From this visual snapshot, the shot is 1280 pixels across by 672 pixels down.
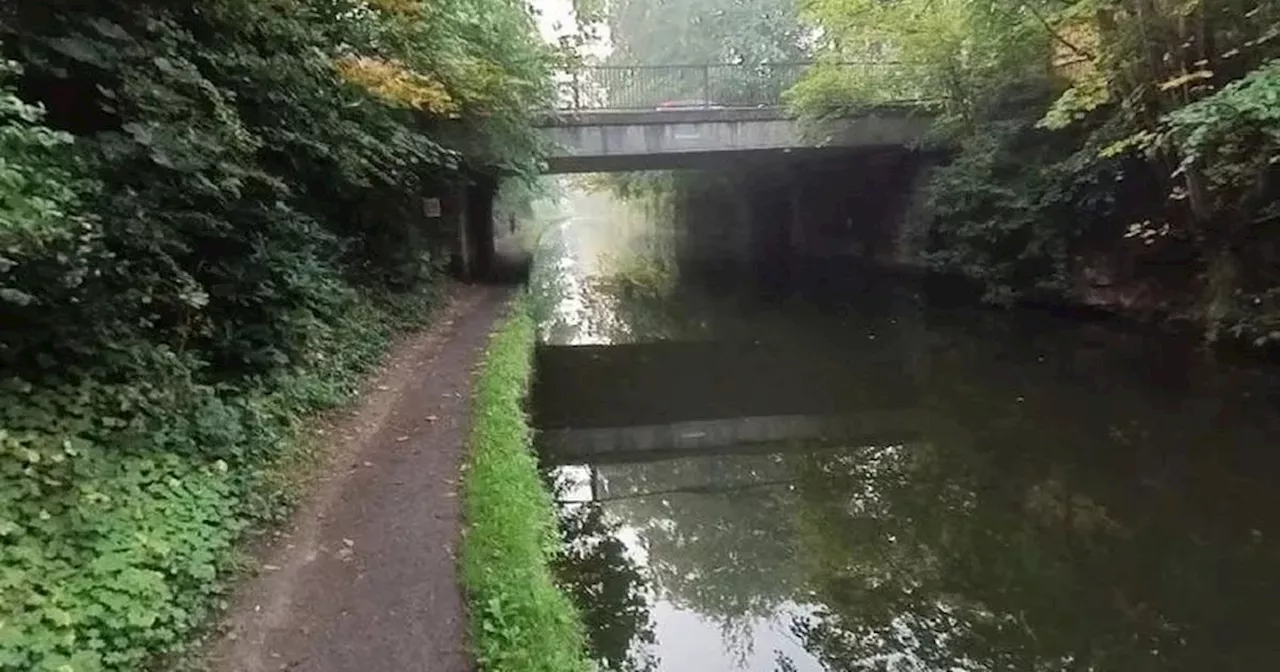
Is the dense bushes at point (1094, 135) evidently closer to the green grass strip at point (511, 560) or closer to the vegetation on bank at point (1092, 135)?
the vegetation on bank at point (1092, 135)

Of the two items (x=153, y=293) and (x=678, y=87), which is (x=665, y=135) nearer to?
(x=678, y=87)

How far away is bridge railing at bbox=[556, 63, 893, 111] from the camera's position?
2152 centimetres

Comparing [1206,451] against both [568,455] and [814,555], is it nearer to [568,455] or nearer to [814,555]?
[814,555]

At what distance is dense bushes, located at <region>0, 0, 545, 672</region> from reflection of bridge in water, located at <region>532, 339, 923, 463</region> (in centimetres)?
283

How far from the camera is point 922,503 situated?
845cm

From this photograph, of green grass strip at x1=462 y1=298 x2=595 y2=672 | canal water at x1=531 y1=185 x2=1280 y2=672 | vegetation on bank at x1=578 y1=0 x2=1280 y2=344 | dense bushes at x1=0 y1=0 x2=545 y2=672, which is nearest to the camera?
dense bushes at x1=0 y1=0 x2=545 y2=672

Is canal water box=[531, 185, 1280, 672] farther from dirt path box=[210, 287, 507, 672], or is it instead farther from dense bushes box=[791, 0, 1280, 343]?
dense bushes box=[791, 0, 1280, 343]

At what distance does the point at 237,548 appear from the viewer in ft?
18.4

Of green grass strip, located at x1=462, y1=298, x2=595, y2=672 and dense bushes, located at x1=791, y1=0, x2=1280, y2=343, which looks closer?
green grass strip, located at x1=462, y1=298, x2=595, y2=672

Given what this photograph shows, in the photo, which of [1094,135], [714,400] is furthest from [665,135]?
[714,400]

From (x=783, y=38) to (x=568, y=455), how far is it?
92.0 ft

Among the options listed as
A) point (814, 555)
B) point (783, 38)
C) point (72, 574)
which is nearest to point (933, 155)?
point (783, 38)

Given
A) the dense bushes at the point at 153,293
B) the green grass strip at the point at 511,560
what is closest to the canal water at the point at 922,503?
the green grass strip at the point at 511,560

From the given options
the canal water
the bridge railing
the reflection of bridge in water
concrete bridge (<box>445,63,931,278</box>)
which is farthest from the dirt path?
the bridge railing
